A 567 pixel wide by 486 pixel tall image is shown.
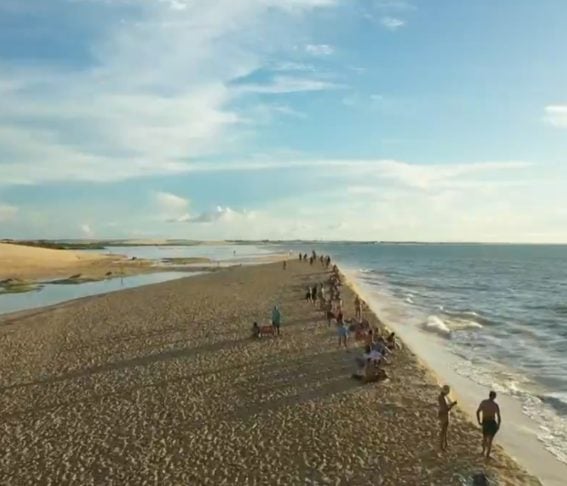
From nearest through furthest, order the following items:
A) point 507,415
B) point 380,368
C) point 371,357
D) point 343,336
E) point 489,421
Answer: point 489,421, point 507,415, point 371,357, point 380,368, point 343,336

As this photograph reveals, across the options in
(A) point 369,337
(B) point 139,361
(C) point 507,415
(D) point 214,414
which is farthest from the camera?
(A) point 369,337

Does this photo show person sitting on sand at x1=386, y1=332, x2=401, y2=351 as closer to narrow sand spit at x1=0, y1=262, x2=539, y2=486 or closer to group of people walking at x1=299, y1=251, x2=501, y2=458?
group of people walking at x1=299, y1=251, x2=501, y2=458

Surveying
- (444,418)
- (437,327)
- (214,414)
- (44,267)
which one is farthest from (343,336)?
(44,267)

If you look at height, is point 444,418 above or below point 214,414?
above

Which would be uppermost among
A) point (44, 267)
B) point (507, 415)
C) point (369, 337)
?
point (44, 267)

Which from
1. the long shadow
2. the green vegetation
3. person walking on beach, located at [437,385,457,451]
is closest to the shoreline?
person walking on beach, located at [437,385,457,451]

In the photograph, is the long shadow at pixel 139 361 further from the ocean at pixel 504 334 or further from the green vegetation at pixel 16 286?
the green vegetation at pixel 16 286

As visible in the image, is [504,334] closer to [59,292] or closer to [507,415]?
[507,415]

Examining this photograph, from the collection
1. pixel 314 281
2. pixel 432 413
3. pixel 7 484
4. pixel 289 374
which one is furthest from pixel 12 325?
pixel 314 281
